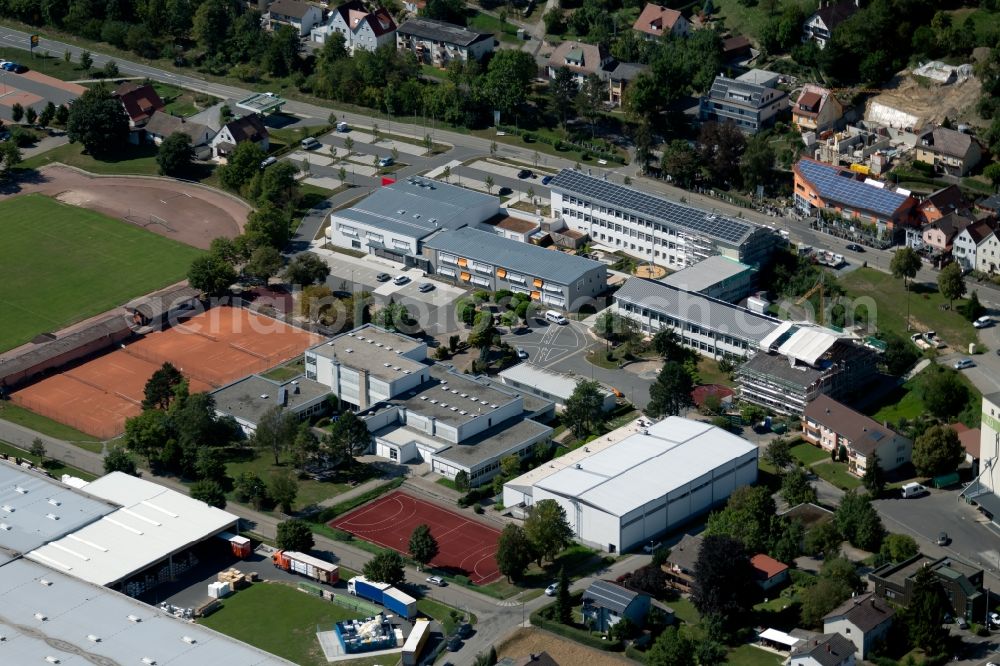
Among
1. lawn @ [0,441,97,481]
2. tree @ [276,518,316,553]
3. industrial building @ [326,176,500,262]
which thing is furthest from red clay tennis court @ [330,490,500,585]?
industrial building @ [326,176,500,262]

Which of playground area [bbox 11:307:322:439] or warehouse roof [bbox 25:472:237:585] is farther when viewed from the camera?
playground area [bbox 11:307:322:439]

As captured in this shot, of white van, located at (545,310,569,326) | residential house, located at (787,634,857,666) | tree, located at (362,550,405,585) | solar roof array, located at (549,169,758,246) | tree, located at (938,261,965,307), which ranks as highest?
solar roof array, located at (549,169,758,246)

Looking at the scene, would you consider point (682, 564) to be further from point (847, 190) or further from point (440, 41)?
point (440, 41)

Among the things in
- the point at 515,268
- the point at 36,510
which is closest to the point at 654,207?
the point at 515,268

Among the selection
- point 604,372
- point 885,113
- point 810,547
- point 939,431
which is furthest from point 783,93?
point 810,547

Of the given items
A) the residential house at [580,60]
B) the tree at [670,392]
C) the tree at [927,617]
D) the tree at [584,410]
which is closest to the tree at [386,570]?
the tree at [584,410]

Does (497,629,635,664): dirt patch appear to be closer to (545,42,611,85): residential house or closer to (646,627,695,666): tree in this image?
(646,627,695,666): tree
